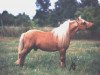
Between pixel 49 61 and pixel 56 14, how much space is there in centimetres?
46

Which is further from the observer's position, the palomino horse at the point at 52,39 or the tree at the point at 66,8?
the tree at the point at 66,8

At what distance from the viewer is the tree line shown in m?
2.96

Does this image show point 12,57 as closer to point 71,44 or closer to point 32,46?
point 32,46

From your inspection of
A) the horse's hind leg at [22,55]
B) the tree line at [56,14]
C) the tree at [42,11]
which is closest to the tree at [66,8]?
the tree line at [56,14]

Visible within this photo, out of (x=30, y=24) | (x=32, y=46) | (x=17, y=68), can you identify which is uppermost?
(x=30, y=24)

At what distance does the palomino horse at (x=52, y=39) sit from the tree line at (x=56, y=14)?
116mm

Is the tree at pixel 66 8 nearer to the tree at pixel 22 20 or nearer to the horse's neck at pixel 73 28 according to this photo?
the horse's neck at pixel 73 28

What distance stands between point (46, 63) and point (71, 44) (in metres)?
0.29

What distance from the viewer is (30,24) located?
2.97 meters

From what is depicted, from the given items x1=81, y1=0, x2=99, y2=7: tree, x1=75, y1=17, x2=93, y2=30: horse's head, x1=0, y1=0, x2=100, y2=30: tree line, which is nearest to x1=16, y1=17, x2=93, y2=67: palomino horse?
x1=75, y1=17, x2=93, y2=30: horse's head

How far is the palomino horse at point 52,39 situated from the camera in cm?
281

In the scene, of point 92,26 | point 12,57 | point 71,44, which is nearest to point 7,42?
point 12,57

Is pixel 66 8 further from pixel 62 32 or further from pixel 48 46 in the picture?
pixel 48 46

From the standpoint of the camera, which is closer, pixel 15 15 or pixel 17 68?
pixel 17 68
